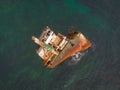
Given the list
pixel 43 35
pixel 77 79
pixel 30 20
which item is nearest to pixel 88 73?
pixel 77 79

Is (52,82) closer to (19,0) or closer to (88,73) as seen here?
(88,73)

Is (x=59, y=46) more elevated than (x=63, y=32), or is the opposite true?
(x=63, y=32)

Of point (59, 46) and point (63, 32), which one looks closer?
point (59, 46)
